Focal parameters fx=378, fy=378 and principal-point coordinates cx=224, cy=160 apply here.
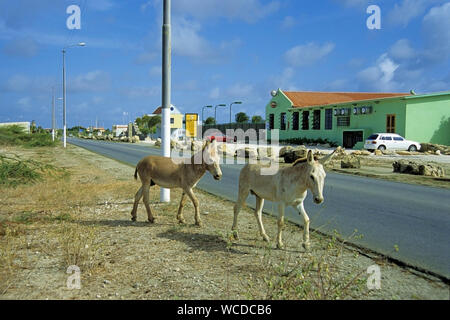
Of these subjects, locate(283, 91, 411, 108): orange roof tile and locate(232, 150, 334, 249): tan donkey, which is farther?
locate(283, 91, 411, 108): orange roof tile

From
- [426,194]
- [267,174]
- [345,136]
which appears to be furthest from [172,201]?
[345,136]

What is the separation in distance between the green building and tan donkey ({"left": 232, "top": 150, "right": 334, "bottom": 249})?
32.5m

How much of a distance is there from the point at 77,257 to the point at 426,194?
1037 centimetres

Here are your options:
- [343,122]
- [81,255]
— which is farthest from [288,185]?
[343,122]

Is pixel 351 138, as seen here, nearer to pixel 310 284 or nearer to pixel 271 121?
pixel 271 121

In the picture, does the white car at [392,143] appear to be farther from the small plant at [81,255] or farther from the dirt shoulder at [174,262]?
the small plant at [81,255]

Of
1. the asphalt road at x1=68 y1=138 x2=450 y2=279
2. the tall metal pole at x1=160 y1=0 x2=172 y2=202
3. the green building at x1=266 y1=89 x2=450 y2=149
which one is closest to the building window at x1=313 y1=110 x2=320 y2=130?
the green building at x1=266 y1=89 x2=450 y2=149

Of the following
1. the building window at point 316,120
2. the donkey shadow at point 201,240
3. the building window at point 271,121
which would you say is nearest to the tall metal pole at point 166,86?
the donkey shadow at point 201,240

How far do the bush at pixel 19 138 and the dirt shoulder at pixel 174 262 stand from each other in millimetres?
25156

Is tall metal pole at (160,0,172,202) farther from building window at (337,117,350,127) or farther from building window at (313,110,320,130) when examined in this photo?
building window at (313,110,320,130)

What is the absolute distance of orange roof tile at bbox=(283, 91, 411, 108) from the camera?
52.0 m

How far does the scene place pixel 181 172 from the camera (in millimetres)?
7488
